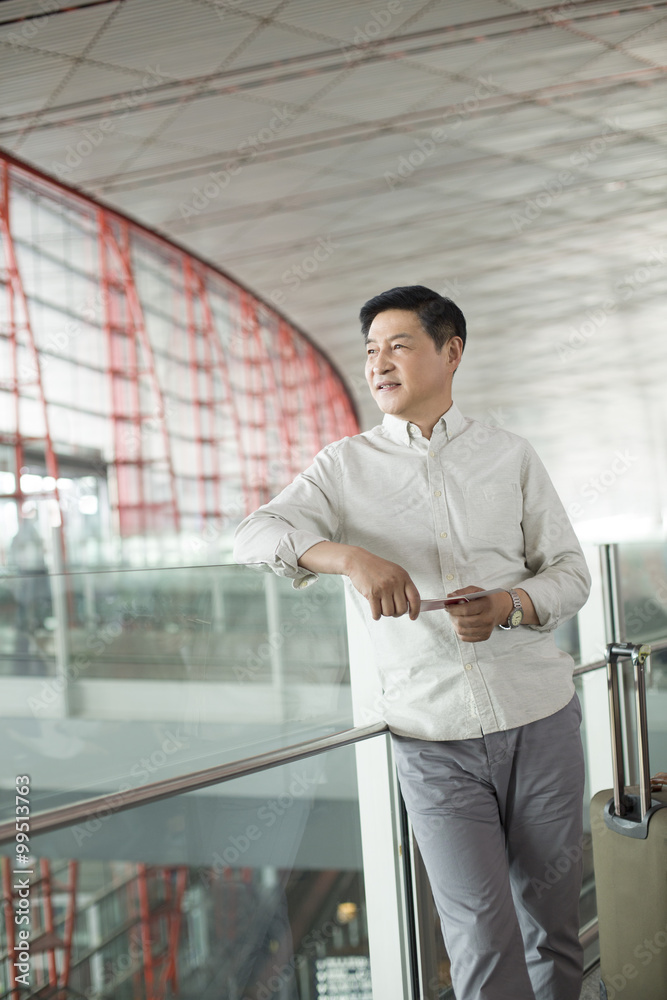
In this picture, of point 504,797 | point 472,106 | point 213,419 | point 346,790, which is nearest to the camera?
point 504,797

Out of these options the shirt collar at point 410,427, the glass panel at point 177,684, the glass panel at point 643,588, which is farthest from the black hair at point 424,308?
the glass panel at point 643,588

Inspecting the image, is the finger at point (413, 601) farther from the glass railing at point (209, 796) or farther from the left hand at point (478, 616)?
the glass railing at point (209, 796)

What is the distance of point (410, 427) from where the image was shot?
2229 millimetres

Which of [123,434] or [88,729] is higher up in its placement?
[123,434]

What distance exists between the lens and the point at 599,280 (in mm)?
19234

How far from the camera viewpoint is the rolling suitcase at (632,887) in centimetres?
246

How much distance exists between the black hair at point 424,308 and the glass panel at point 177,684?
30.1 inches

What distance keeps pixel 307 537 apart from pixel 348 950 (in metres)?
1.44

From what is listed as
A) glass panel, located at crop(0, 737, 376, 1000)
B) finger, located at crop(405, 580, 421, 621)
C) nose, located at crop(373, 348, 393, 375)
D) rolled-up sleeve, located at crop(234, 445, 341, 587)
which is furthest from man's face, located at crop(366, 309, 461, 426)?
glass panel, located at crop(0, 737, 376, 1000)

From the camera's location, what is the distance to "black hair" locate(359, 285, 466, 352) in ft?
7.15

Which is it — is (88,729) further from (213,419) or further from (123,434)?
(213,419)

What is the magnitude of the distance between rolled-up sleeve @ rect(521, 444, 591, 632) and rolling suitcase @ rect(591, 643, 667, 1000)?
68 centimetres

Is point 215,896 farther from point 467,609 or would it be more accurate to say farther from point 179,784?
point 467,609

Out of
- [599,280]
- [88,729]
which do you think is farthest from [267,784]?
[599,280]
